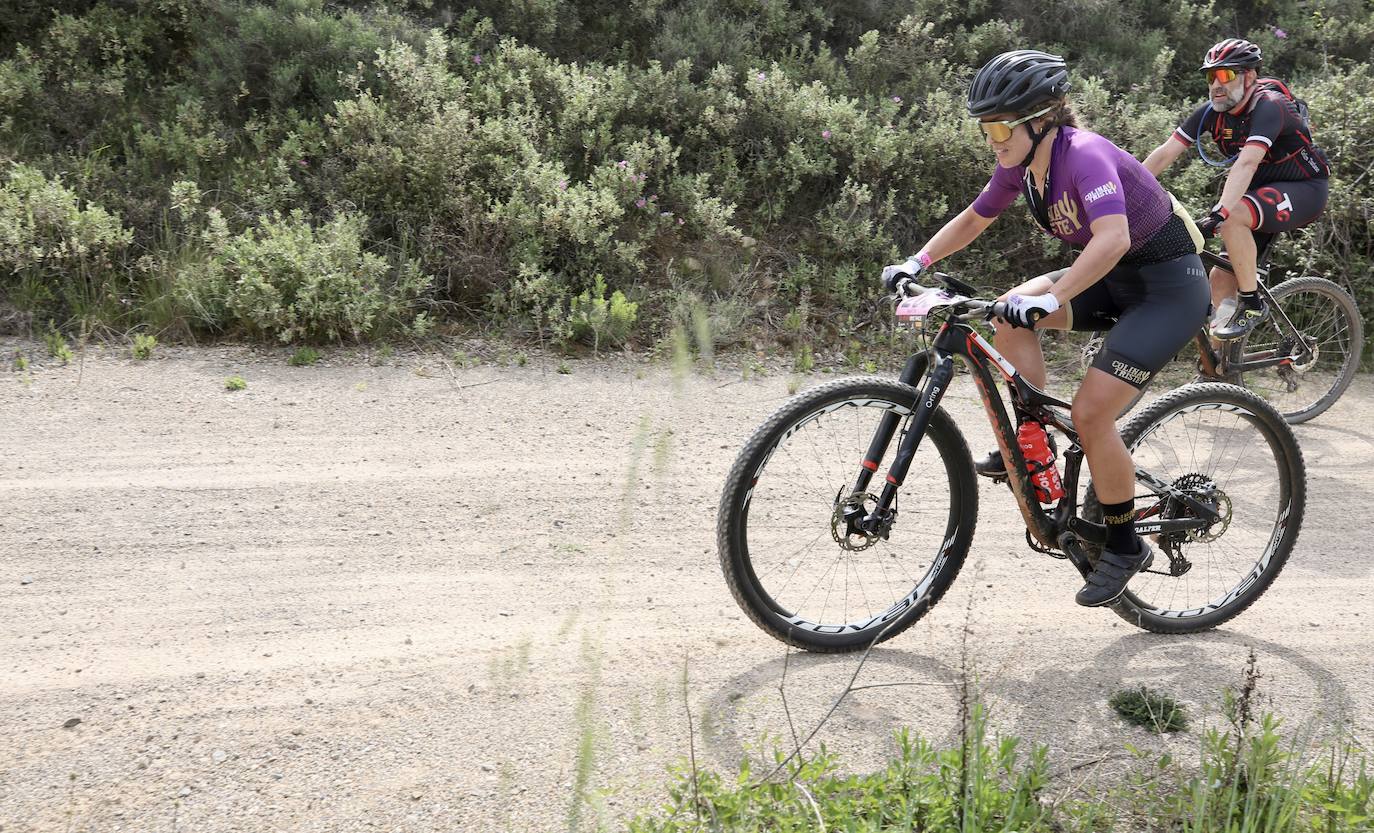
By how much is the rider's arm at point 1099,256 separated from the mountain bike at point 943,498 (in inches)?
12.4

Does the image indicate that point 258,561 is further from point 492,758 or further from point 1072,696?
point 1072,696

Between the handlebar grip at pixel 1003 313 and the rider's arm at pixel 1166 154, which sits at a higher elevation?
the rider's arm at pixel 1166 154

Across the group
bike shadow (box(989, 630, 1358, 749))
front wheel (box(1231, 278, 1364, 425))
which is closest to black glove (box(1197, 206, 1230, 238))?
front wheel (box(1231, 278, 1364, 425))

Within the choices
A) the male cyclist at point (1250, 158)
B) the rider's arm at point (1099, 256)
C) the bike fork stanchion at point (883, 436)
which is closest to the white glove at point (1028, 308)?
the rider's arm at point (1099, 256)

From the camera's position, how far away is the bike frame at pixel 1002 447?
13.2 ft

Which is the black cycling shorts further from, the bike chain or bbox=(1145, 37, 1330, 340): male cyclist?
bbox=(1145, 37, 1330, 340): male cyclist

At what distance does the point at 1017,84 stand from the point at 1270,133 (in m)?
4.02

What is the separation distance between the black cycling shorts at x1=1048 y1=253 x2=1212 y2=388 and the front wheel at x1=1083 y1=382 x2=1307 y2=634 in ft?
1.04

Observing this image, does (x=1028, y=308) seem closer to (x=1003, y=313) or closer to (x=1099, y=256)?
(x=1003, y=313)

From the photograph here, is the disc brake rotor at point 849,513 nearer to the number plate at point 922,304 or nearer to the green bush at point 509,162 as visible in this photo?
the number plate at point 922,304

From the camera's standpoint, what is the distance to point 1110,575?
14.2 feet

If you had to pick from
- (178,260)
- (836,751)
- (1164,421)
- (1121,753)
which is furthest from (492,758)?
(178,260)

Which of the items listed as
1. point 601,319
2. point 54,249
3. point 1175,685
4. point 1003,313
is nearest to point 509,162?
point 601,319

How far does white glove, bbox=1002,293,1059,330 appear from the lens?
373 cm
